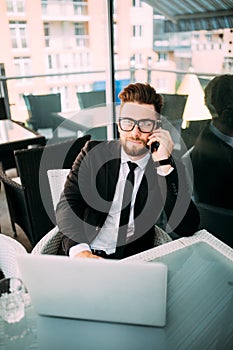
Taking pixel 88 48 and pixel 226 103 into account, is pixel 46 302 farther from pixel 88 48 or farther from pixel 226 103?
pixel 88 48

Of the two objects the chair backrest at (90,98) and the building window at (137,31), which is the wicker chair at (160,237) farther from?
the chair backrest at (90,98)

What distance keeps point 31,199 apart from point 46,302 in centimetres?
126

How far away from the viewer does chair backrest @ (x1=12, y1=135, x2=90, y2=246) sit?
1.99 meters

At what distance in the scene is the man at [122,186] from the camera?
1.45 metres

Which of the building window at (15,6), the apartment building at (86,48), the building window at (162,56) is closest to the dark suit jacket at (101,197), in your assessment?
the apartment building at (86,48)

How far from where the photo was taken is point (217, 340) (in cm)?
Result: 83

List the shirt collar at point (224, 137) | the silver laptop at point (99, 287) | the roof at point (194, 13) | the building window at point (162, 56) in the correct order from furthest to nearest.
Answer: the building window at point (162, 56) < the roof at point (194, 13) < the shirt collar at point (224, 137) < the silver laptop at point (99, 287)

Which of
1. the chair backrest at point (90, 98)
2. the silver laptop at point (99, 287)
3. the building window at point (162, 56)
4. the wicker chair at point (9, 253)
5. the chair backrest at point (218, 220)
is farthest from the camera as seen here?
the chair backrest at point (90, 98)

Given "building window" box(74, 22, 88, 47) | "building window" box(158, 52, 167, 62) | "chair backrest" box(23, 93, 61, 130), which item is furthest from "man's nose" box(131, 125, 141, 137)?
"building window" box(74, 22, 88, 47)

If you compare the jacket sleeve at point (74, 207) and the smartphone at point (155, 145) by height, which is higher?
the smartphone at point (155, 145)

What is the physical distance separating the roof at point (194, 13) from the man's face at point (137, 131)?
116 centimetres

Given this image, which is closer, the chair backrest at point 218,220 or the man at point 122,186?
the man at point 122,186

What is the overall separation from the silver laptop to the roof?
1.96 meters

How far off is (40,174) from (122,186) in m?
0.75
